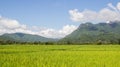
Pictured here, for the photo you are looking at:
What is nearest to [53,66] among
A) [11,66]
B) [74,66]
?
[74,66]

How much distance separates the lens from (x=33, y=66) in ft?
41.3

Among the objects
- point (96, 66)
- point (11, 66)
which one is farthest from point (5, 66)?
point (96, 66)

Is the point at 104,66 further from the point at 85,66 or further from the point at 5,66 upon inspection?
the point at 5,66

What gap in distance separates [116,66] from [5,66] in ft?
18.2

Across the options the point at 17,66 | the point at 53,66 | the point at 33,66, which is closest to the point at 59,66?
the point at 53,66

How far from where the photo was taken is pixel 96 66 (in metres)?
12.8

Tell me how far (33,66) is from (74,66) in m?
2.06

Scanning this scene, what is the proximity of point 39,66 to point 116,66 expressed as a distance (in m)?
3.83

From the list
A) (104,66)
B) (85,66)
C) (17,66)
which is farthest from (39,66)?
(104,66)

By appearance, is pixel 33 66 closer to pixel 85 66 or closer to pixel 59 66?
pixel 59 66

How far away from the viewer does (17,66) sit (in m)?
12.6

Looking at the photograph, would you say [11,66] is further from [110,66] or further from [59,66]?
[110,66]

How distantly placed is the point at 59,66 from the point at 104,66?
2.34 meters

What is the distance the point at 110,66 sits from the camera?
1262 centimetres
